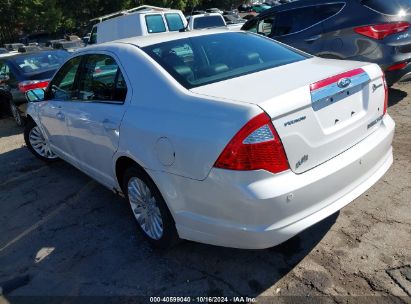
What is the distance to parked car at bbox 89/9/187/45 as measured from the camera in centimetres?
1190

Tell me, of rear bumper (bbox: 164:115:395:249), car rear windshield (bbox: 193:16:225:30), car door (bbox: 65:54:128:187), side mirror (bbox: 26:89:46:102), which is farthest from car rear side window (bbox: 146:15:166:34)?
rear bumper (bbox: 164:115:395:249)

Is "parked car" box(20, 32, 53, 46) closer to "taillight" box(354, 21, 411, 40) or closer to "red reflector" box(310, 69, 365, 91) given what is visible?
"taillight" box(354, 21, 411, 40)

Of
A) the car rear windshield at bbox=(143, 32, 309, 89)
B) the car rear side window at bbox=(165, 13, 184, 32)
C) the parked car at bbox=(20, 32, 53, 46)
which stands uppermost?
the car rear windshield at bbox=(143, 32, 309, 89)

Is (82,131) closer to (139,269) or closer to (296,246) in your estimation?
(139,269)

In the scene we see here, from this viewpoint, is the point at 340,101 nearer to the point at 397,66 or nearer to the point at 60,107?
the point at 60,107

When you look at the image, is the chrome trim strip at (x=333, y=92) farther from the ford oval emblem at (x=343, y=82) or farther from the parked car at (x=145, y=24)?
the parked car at (x=145, y=24)

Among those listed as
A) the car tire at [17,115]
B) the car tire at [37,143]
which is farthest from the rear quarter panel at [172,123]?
the car tire at [17,115]

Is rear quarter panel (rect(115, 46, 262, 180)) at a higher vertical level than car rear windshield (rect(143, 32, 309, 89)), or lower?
lower

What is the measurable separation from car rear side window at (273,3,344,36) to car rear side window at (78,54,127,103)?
414 cm

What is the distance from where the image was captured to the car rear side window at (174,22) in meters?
12.4

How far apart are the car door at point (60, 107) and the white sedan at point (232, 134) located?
0.66 meters

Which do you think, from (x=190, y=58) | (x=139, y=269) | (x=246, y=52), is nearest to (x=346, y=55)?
(x=246, y=52)

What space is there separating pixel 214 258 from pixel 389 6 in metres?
4.83

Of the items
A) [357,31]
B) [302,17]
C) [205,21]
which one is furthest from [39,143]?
[205,21]
